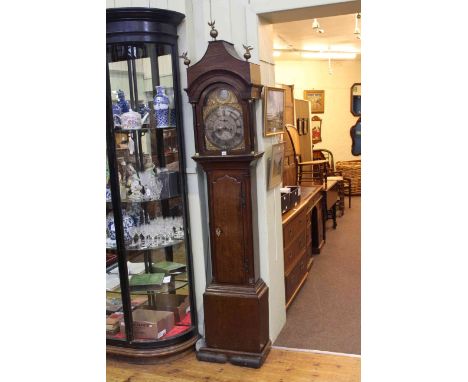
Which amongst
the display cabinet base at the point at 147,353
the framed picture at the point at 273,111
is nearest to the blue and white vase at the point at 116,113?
the framed picture at the point at 273,111

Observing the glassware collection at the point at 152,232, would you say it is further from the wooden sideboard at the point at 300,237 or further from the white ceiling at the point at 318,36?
the white ceiling at the point at 318,36

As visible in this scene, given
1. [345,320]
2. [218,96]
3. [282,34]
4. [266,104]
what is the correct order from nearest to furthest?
[218,96] → [266,104] → [345,320] → [282,34]

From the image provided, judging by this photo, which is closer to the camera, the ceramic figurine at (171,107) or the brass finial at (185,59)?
the brass finial at (185,59)

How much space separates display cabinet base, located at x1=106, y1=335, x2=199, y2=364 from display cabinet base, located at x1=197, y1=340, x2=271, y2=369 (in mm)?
132

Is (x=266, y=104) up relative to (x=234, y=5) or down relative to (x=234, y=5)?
down

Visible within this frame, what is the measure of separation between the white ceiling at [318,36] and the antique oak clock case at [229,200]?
2736mm

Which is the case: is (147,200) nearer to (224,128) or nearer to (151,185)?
(151,185)

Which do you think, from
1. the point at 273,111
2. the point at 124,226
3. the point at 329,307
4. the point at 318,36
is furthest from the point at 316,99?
the point at 124,226

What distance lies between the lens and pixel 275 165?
111 inches

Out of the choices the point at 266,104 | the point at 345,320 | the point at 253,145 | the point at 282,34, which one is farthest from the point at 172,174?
the point at 282,34

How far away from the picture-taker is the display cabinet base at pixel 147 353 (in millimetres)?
2656

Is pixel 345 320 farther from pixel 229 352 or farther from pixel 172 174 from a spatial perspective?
pixel 172 174

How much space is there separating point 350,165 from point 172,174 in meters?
5.82

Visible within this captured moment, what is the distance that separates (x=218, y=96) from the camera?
7.99 feet
